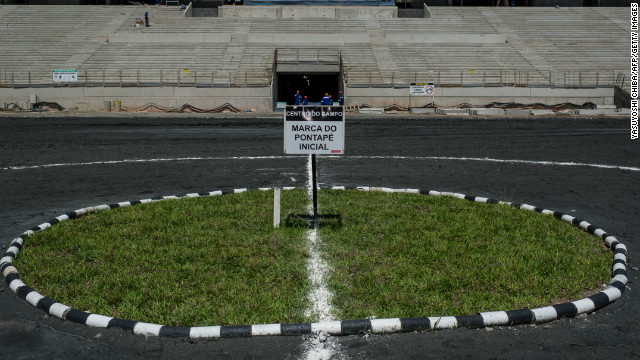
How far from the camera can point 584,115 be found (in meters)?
36.0

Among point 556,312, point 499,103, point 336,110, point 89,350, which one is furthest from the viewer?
point 499,103

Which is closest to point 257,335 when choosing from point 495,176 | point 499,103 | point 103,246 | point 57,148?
point 103,246

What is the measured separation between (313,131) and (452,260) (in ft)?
8.90

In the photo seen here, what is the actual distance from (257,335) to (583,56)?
159ft

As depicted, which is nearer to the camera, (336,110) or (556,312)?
(556,312)

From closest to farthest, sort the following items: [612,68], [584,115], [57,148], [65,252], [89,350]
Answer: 1. [89,350]
2. [65,252]
3. [57,148]
4. [584,115]
5. [612,68]

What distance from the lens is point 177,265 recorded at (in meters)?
6.76

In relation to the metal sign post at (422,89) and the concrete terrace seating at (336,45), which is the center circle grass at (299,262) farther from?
the concrete terrace seating at (336,45)

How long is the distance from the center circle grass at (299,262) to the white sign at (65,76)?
3436 centimetres

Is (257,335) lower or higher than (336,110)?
lower

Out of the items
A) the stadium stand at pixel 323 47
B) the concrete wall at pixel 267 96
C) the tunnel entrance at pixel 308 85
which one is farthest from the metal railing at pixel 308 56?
the concrete wall at pixel 267 96

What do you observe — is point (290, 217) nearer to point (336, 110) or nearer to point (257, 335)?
point (336, 110)

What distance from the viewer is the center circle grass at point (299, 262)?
18.5 feet

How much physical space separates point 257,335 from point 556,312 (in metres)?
2.84
